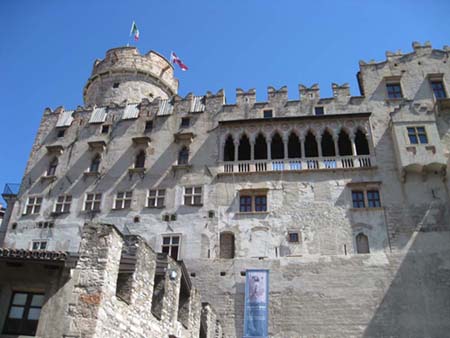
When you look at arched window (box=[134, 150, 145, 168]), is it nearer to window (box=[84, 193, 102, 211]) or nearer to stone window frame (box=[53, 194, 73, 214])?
window (box=[84, 193, 102, 211])

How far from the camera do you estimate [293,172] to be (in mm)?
28250

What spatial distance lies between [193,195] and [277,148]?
6.87m

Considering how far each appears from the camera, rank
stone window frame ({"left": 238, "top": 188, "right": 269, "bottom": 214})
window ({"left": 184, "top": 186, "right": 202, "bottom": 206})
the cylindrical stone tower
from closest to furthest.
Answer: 1. stone window frame ({"left": 238, "top": 188, "right": 269, "bottom": 214})
2. window ({"left": 184, "top": 186, "right": 202, "bottom": 206})
3. the cylindrical stone tower

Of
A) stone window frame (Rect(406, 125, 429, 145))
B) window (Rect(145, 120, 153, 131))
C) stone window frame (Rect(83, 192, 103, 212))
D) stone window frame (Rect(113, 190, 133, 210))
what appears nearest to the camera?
stone window frame (Rect(406, 125, 429, 145))

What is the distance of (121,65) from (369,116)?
70.0 ft

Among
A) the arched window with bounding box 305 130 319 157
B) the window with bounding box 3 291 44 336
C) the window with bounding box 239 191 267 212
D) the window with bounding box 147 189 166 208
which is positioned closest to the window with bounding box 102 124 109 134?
the window with bounding box 147 189 166 208

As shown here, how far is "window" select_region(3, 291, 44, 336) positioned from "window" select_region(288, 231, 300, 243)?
16259mm

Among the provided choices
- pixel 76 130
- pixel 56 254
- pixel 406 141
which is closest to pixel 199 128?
pixel 76 130

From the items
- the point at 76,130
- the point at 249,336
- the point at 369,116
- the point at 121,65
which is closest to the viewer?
the point at 249,336

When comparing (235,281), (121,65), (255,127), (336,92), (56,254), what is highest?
(121,65)

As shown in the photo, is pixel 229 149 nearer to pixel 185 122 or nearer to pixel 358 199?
pixel 185 122

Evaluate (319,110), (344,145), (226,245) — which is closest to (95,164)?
(226,245)

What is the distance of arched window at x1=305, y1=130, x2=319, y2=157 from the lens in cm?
2997

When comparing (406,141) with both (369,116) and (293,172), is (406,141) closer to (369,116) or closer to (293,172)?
(369,116)
